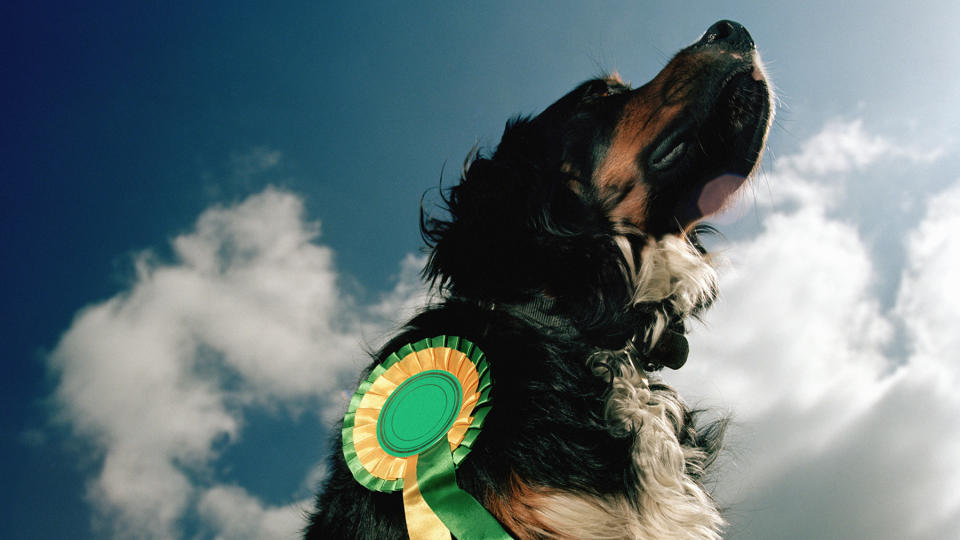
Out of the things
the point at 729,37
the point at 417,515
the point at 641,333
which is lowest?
the point at 417,515

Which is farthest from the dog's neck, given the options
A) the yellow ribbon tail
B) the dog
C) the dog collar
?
the yellow ribbon tail

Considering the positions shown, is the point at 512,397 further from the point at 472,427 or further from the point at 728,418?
the point at 728,418

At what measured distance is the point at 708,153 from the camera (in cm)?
280

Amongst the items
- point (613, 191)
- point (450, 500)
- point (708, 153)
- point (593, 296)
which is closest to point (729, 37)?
point (708, 153)

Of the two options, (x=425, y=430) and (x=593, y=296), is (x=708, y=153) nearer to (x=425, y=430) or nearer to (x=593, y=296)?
(x=593, y=296)

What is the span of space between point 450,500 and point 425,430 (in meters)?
0.37

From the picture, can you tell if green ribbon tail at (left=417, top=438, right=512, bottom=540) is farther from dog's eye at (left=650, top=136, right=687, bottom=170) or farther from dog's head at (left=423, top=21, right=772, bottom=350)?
dog's eye at (left=650, top=136, right=687, bottom=170)

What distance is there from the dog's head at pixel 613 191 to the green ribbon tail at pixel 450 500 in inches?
30.0

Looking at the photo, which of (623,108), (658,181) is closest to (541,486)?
(658,181)

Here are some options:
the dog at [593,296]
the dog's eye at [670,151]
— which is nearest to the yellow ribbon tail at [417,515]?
the dog at [593,296]

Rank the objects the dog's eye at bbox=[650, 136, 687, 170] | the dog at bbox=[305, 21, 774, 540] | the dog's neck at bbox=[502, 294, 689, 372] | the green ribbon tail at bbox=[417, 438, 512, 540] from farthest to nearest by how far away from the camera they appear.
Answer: the dog's eye at bbox=[650, 136, 687, 170], the dog's neck at bbox=[502, 294, 689, 372], the dog at bbox=[305, 21, 774, 540], the green ribbon tail at bbox=[417, 438, 512, 540]

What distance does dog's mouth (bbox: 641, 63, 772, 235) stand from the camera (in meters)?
2.72

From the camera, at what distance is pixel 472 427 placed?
2.29 meters

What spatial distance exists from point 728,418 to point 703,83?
1701 mm
